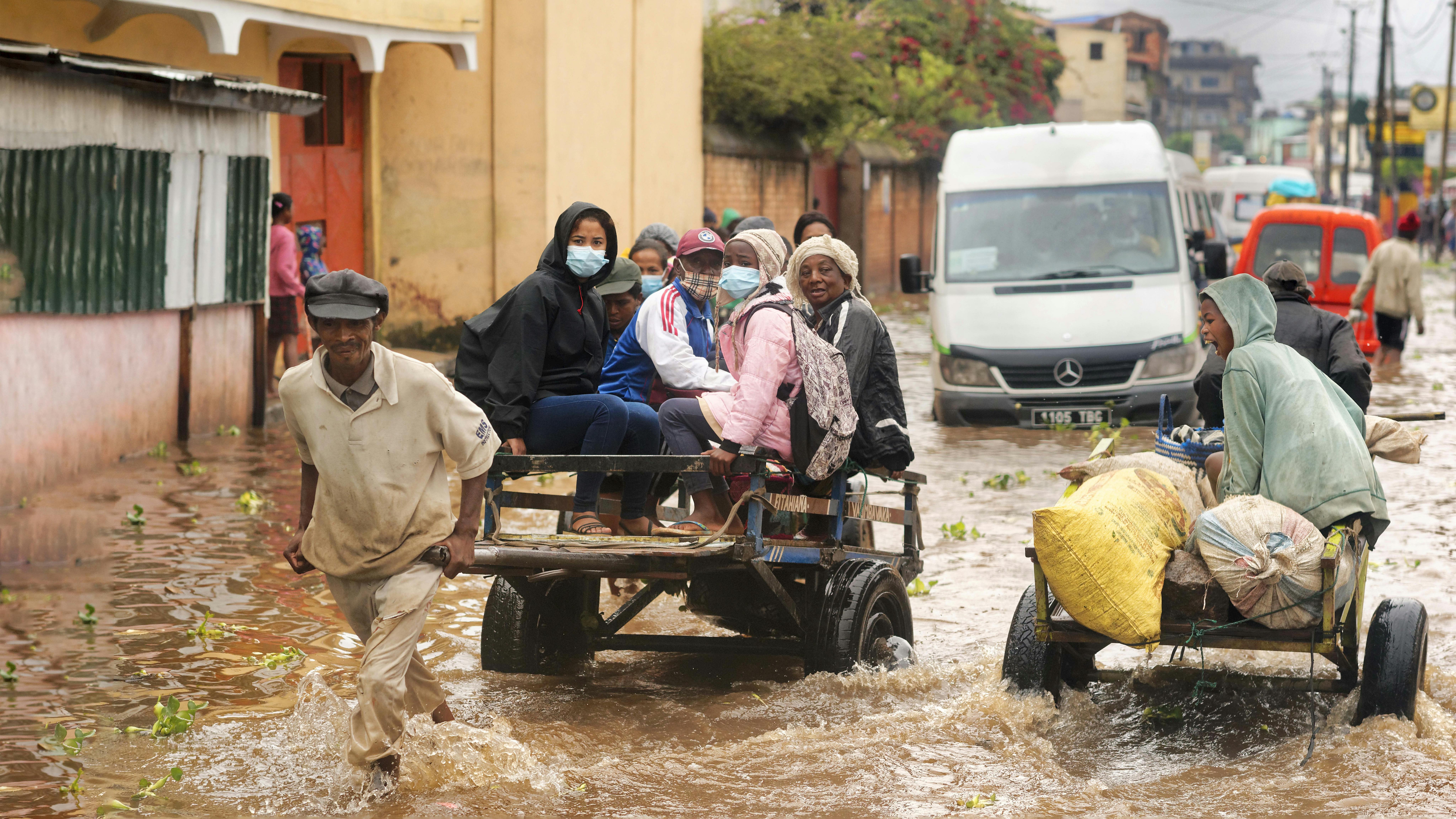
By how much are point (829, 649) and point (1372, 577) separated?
13.0 ft

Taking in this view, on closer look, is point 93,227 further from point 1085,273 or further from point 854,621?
point 1085,273

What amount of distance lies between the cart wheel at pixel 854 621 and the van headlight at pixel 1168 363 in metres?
6.98

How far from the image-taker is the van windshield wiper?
13.3 m

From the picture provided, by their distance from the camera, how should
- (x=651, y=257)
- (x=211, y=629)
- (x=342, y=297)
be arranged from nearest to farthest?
(x=342, y=297), (x=211, y=629), (x=651, y=257)

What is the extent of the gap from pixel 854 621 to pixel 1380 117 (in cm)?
5452

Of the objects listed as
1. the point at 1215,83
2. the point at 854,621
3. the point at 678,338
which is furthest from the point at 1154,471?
the point at 1215,83

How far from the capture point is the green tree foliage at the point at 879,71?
83.9 ft

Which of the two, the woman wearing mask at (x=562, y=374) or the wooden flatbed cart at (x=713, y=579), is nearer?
the wooden flatbed cart at (x=713, y=579)

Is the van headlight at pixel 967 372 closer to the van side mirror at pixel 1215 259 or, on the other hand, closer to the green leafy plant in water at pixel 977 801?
the van side mirror at pixel 1215 259

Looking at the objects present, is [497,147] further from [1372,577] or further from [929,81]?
[929,81]

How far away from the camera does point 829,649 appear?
6004 mm

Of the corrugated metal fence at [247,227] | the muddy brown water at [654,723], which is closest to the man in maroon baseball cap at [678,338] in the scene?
the muddy brown water at [654,723]

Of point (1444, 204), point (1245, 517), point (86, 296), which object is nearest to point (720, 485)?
point (1245, 517)

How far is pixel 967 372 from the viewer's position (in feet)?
43.0
